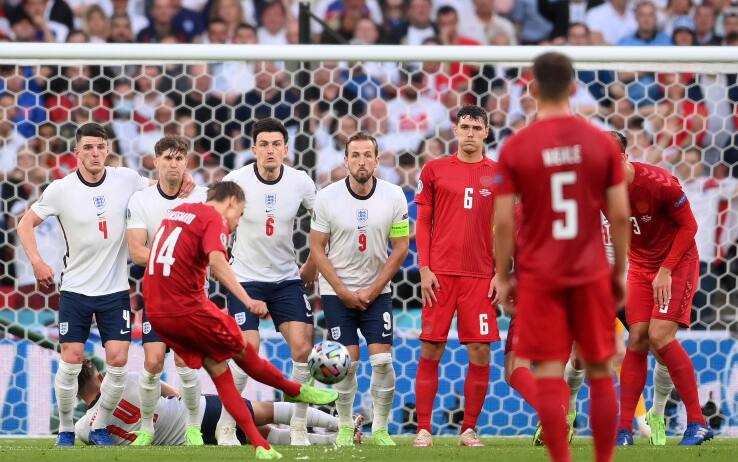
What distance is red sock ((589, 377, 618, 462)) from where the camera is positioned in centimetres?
497

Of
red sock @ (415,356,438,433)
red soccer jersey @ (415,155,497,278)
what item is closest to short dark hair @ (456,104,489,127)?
red soccer jersey @ (415,155,497,278)

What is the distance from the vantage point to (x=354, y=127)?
9.98 meters

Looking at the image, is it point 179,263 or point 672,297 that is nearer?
point 179,263

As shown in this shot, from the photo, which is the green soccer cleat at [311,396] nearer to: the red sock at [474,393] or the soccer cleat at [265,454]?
the soccer cleat at [265,454]

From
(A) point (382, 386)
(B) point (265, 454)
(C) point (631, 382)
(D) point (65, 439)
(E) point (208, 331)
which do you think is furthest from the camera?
(A) point (382, 386)

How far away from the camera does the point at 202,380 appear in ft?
30.9

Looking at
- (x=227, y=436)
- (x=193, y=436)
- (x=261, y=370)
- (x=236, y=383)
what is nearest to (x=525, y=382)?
(x=261, y=370)

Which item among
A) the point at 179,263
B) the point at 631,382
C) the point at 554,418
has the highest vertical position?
the point at 179,263

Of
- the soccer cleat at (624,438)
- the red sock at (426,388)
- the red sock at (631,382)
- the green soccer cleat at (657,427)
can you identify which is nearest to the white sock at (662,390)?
the green soccer cleat at (657,427)

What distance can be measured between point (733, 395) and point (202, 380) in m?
4.19

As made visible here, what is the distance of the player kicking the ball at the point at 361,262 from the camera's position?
26.9 feet

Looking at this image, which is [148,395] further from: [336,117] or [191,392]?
[336,117]

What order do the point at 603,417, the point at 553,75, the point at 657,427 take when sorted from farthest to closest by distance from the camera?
the point at 657,427 < the point at 603,417 < the point at 553,75

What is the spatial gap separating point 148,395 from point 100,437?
1.51 feet
